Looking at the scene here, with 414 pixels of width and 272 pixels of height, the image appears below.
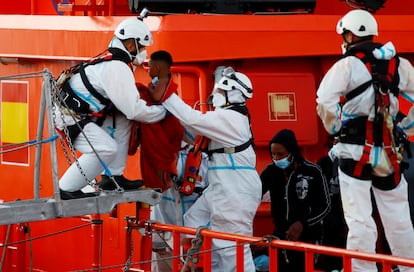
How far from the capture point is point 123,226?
27.8 ft

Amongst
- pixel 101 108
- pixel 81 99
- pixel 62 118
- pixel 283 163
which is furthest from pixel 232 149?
pixel 62 118

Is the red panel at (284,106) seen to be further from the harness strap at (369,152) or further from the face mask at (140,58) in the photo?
the harness strap at (369,152)

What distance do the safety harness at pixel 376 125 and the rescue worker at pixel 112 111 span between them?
4.19ft

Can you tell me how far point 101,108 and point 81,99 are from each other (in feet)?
0.45

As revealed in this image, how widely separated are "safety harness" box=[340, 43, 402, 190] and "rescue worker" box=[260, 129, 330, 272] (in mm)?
989

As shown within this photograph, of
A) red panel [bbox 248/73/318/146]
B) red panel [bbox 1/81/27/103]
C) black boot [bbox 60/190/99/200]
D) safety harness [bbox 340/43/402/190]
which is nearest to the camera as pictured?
black boot [bbox 60/190/99/200]

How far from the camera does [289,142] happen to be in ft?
26.3

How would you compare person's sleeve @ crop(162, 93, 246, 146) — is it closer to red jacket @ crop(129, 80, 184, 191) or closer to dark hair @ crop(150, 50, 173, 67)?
red jacket @ crop(129, 80, 184, 191)

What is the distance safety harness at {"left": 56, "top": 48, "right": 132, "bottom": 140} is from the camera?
7.36 metres

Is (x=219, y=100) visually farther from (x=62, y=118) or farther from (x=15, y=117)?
(x=15, y=117)

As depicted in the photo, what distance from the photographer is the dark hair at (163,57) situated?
25.2 ft

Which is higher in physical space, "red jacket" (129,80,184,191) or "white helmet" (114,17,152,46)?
"white helmet" (114,17,152,46)

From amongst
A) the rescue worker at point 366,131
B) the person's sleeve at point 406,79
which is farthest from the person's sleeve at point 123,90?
the person's sleeve at point 406,79

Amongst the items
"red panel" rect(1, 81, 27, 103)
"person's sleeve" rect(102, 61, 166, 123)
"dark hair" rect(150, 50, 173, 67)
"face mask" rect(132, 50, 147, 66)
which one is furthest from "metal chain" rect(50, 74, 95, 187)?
"red panel" rect(1, 81, 27, 103)
